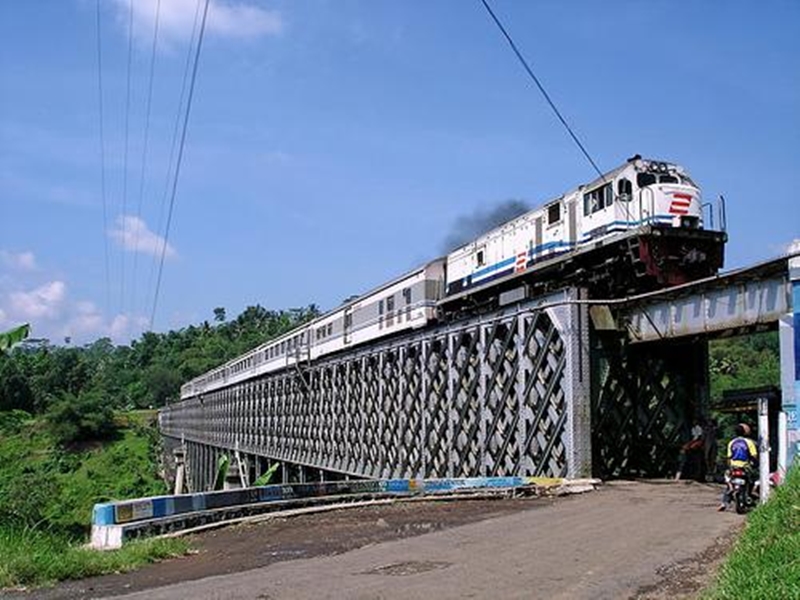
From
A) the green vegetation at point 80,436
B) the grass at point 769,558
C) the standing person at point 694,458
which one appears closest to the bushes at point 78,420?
the green vegetation at point 80,436

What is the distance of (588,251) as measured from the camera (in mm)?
22562

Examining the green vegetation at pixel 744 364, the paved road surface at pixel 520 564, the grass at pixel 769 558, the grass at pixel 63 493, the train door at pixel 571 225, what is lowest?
the grass at pixel 63 493

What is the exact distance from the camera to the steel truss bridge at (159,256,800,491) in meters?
17.7

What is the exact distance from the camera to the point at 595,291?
23.3 m

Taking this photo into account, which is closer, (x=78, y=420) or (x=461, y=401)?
(x=461, y=401)

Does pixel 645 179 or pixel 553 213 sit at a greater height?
pixel 645 179

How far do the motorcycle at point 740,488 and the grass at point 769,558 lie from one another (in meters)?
3.67

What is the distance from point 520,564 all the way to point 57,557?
6007 millimetres

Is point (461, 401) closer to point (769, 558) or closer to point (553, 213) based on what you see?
point (553, 213)

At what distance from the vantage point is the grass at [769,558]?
6320mm

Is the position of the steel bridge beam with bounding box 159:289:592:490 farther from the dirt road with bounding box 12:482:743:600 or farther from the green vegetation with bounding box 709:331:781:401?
the green vegetation with bounding box 709:331:781:401

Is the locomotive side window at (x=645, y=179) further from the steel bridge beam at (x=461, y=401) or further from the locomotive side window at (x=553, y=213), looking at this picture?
the steel bridge beam at (x=461, y=401)

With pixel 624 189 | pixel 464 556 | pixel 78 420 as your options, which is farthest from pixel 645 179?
pixel 78 420

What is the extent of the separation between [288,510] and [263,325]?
521 ft
